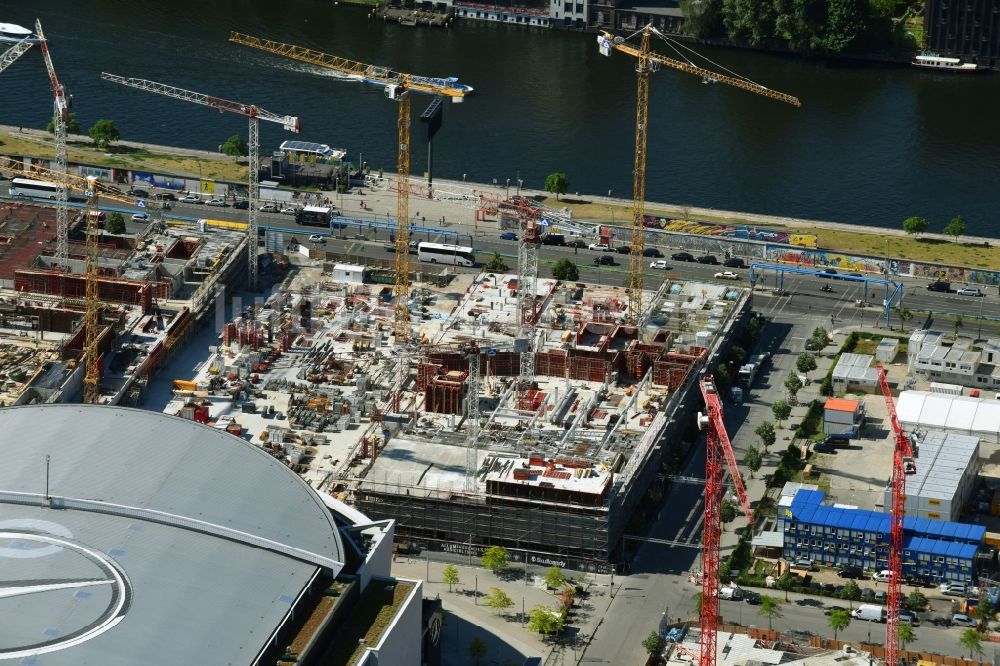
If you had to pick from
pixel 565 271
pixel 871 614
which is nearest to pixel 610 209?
pixel 565 271

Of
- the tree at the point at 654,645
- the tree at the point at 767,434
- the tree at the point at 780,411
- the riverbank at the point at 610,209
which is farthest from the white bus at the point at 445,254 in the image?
the tree at the point at 654,645

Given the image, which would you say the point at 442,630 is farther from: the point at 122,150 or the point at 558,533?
the point at 122,150

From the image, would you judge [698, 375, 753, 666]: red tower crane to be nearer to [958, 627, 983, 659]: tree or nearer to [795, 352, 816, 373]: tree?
[958, 627, 983, 659]: tree

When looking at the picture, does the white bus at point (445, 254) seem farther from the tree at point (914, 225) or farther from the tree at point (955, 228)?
the tree at point (955, 228)

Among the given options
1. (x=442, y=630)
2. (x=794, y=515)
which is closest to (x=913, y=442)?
(x=794, y=515)

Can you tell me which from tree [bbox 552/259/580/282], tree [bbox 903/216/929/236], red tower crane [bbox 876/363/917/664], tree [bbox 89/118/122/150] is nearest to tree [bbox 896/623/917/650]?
red tower crane [bbox 876/363/917/664]
